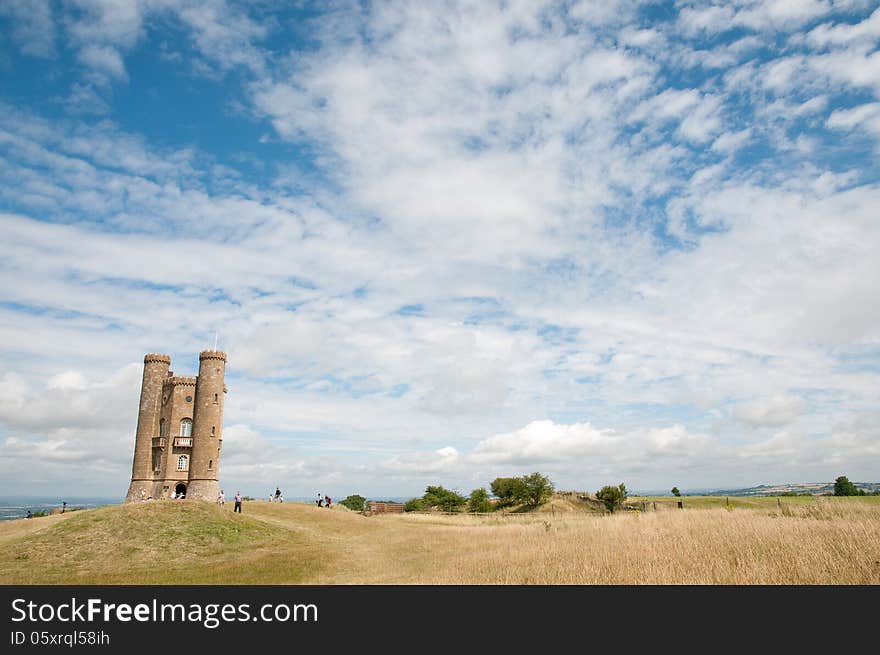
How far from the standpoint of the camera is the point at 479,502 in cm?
6712

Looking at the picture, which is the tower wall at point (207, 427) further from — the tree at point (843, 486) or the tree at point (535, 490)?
the tree at point (843, 486)

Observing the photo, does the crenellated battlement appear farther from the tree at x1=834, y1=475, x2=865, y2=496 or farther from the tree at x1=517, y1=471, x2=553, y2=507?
the tree at x1=834, y1=475, x2=865, y2=496

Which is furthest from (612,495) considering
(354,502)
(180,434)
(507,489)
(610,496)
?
(180,434)

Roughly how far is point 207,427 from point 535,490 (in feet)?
127

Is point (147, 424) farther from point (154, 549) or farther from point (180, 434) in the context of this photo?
point (154, 549)

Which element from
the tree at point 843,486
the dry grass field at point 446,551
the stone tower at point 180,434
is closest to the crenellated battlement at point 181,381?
the stone tower at point 180,434

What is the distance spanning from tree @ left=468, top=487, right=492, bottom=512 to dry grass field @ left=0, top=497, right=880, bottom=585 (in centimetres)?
3058

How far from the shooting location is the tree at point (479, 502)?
65.9 meters

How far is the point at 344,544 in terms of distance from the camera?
29500 millimetres
